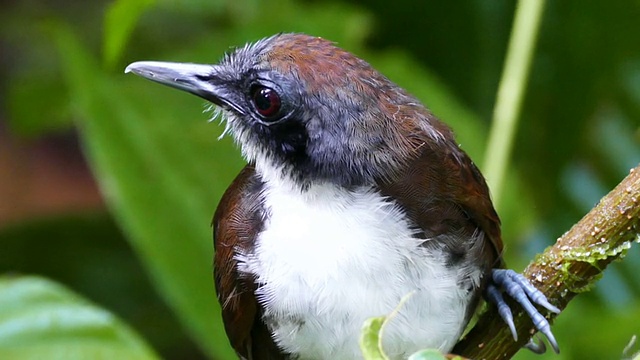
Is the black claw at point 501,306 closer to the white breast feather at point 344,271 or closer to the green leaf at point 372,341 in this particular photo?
the white breast feather at point 344,271

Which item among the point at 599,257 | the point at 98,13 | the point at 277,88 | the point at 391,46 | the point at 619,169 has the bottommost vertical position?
the point at 599,257

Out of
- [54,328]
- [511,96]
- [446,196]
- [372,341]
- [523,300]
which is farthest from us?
[511,96]

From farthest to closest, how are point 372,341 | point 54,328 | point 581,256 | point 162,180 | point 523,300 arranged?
point 162,180 < point 54,328 < point 523,300 < point 581,256 < point 372,341

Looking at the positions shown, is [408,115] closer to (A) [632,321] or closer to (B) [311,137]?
(B) [311,137]

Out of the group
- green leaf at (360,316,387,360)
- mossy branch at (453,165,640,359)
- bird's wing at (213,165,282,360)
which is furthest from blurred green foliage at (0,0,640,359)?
green leaf at (360,316,387,360)

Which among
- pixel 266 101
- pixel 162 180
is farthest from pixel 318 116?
pixel 162 180

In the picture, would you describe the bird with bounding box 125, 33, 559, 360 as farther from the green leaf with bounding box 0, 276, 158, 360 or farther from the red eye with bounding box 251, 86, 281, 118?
the green leaf with bounding box 0, 276, 158, 360

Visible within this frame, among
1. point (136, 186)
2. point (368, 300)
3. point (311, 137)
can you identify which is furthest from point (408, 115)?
point (136, 186)

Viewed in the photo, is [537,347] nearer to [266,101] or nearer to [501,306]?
[501,306]
